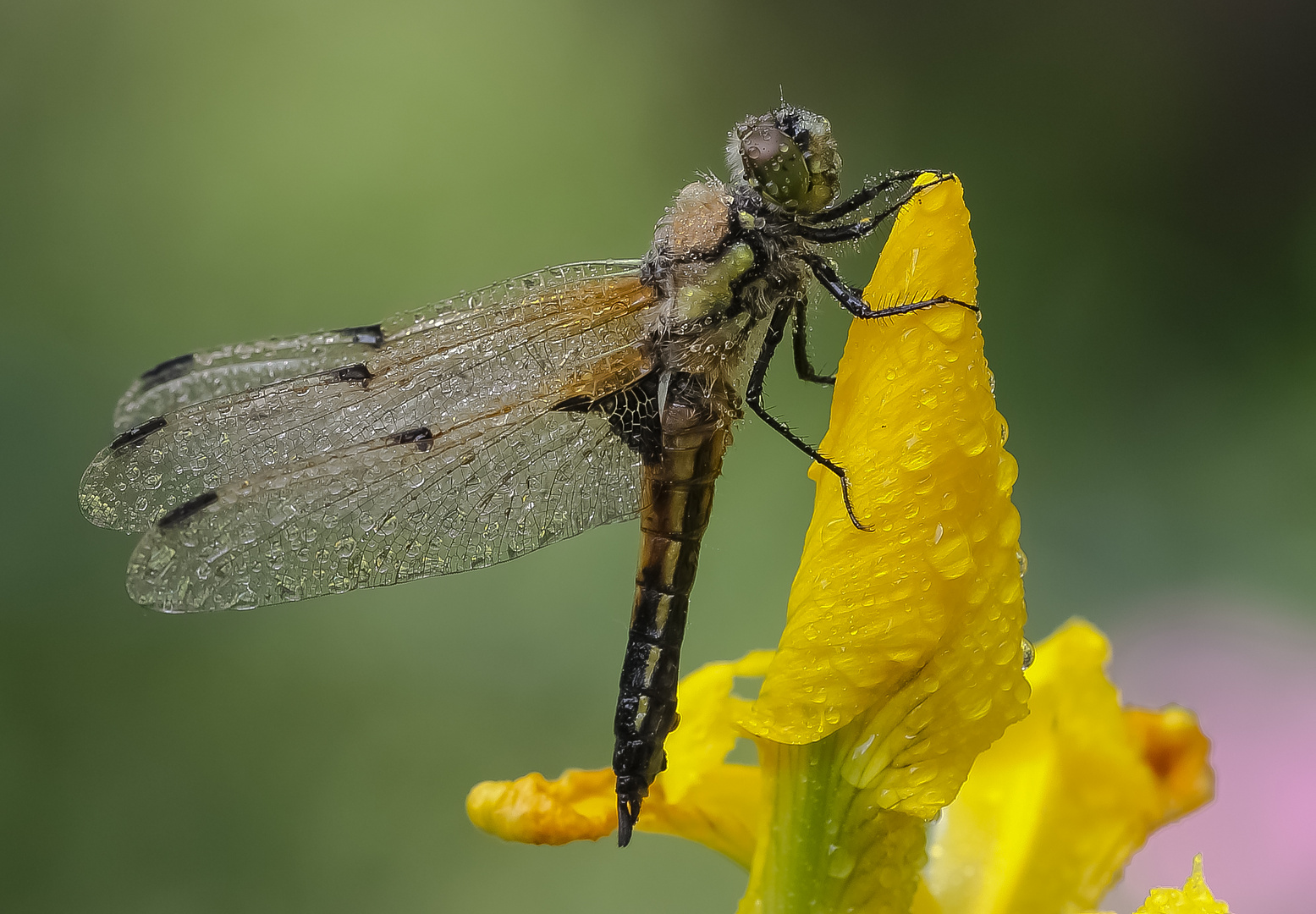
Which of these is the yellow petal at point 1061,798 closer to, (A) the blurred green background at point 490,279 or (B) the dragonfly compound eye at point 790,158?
(B) the dragonfly compound eye at point 790,158

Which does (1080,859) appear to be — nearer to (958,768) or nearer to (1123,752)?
(1123,752)

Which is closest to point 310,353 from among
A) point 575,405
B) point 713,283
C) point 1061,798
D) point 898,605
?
point 575,405

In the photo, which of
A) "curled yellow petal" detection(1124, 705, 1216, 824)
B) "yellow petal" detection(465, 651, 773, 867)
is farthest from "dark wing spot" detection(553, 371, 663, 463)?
"curled yellow petal" detection(1124, 705, 1216, 824)

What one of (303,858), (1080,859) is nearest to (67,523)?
(303,858)

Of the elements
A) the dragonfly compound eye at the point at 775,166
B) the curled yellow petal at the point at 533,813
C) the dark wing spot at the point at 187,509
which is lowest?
the curled yellow petal at the point at 533,813

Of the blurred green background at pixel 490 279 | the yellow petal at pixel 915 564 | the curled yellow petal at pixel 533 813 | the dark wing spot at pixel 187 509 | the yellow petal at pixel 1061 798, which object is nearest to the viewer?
the yellow petal at pixel 915 564

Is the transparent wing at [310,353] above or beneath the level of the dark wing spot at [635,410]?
above

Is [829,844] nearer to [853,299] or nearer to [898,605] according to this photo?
[898,605]

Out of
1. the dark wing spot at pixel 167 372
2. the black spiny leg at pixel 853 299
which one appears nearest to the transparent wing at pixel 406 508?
the dark wing spot at pixel 167 372
